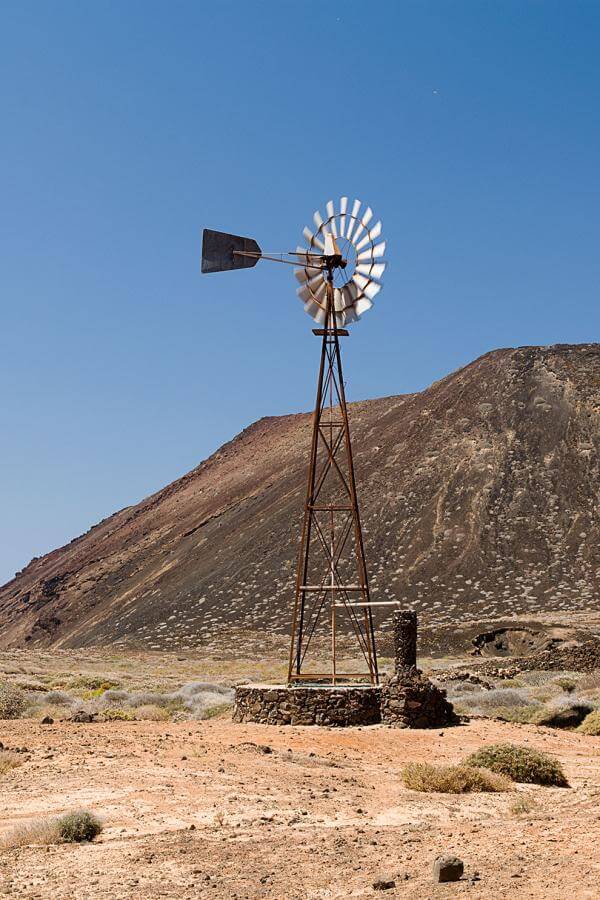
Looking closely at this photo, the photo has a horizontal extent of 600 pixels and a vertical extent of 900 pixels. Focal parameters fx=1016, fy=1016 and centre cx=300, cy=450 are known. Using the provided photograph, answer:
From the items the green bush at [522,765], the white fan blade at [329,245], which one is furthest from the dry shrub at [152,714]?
the white fan blade at [329,245]

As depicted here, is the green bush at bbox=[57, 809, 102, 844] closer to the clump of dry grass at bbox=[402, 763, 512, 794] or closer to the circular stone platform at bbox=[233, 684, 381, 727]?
the clump of dry grass at bbox=[402, 763, 512, 794]

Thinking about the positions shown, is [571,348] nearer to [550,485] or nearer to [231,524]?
[550,485]

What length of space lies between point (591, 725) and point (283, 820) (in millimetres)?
9796

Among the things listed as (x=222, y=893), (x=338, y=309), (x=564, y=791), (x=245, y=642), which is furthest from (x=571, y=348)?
(x=222, y=893)

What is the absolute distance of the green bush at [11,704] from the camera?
2134 centimetres

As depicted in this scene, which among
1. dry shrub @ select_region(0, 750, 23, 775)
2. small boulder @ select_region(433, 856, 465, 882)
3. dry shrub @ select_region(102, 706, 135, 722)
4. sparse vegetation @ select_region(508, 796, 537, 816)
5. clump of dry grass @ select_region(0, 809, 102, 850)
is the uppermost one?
dry shrub @ select_region(0, 750, 23, 775)

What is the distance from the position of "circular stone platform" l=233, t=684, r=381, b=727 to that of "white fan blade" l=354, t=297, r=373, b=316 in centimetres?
777

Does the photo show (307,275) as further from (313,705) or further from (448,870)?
(448,870)

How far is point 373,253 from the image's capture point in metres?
21.5

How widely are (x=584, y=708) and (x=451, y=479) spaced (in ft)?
142

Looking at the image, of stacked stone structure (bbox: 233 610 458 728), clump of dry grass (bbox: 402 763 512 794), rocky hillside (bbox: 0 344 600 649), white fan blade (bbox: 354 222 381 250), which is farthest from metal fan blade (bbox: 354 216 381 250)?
rocky hillside (bbox: 0 344 600 649)

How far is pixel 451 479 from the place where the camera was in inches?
2501

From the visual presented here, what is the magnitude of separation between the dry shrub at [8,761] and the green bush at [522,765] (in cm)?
630

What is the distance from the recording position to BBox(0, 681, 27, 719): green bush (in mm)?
21344
